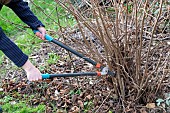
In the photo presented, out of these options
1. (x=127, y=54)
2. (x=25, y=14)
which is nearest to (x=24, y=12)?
(x=25, y=14)

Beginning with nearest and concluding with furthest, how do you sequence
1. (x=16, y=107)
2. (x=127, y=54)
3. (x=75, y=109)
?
(x=127, y=54) < (x=75, y=109) < (x=16, y=107)

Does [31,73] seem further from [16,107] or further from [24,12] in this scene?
[16,107]

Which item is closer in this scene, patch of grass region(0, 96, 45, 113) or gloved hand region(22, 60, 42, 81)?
gloved hand region(22, 60, 42, 81)

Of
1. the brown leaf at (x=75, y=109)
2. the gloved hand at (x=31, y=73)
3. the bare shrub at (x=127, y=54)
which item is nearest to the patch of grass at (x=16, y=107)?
the brown leaf at (x=75, y=109)

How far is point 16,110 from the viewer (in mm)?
3273

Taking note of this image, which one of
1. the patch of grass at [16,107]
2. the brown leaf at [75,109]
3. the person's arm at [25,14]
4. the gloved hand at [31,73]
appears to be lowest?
the brown leaf at [75,109]

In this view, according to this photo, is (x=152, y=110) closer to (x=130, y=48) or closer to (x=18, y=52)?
(x=130, y=48)

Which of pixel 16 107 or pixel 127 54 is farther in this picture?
pixel 16 107

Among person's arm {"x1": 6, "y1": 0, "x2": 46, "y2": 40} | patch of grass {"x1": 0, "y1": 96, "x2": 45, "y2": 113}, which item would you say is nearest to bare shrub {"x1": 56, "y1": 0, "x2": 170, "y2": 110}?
person's arm {"x1": 6, "y1": 0, "x2": 46, "y2": 40}

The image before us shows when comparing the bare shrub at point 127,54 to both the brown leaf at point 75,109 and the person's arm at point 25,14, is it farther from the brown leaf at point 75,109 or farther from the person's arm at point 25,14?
the brown leaf at point 75,109

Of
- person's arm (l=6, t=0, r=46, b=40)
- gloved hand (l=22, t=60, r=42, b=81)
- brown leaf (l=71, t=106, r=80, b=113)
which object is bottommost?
brown leaf (l=71, t=106, r=80, b=113)

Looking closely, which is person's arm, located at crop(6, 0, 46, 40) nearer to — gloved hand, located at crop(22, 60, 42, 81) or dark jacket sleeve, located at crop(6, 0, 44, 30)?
dark jacket sleeve, located at crop(6, 0, 44, 30)

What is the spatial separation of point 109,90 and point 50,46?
1.49m

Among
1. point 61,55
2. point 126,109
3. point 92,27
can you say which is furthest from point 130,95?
point 61,55
